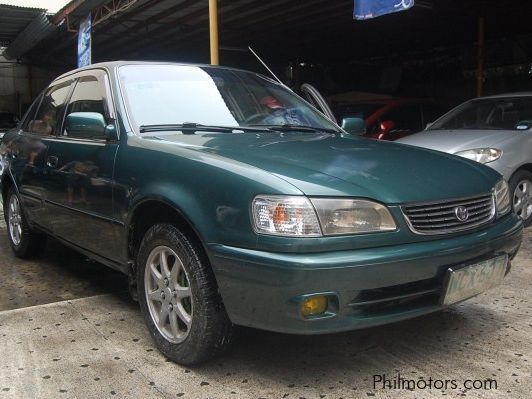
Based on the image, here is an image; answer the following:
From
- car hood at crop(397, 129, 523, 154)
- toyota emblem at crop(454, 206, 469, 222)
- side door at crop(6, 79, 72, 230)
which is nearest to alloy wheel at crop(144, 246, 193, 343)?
toyota emblem at crop(454, 206, 469, 222)

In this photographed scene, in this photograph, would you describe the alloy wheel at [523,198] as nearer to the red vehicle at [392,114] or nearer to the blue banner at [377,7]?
the blue banner at [377,7]

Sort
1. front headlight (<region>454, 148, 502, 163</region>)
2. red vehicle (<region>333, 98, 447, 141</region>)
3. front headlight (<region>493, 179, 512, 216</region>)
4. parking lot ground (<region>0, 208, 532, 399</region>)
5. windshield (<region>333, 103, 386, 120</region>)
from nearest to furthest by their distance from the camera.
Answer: parking lot ground (<region>0, 208, 532, 399</region>) < front headlight (<region>493, 179, 512, 216</region>) < front headlight (<region>454, 148, 502, 163</region>) < red vehicle (<region>333, 98, 447, 141</region>) < windshield (<region>333, 103, 386, 120</region>)

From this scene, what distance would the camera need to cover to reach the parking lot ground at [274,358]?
261 centimetres

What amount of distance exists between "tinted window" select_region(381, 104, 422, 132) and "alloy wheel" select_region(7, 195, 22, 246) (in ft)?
18.6

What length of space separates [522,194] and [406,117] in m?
3.61

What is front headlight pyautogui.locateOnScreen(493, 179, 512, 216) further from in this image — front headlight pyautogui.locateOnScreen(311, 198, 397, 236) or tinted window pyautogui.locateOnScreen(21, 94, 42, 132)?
tinted window pyautogui.locateOnScreen(21, 94, 42, 132)

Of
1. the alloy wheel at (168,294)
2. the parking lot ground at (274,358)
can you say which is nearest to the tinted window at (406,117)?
the parking lot ground at (274,358)

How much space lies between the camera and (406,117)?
9.29 meters

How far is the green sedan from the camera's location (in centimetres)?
236

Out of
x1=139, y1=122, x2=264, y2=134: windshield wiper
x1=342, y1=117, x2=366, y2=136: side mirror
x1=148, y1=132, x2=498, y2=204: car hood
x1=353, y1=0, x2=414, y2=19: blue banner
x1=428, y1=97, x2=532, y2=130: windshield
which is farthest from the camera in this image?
x1=428, y1=97, x2=532, y2=130: windshield

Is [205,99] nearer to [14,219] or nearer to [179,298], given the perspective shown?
[179,298]

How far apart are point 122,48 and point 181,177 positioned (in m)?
17.4

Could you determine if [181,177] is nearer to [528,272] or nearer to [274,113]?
[274,113]

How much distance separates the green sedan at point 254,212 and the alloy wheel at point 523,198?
3000mm
